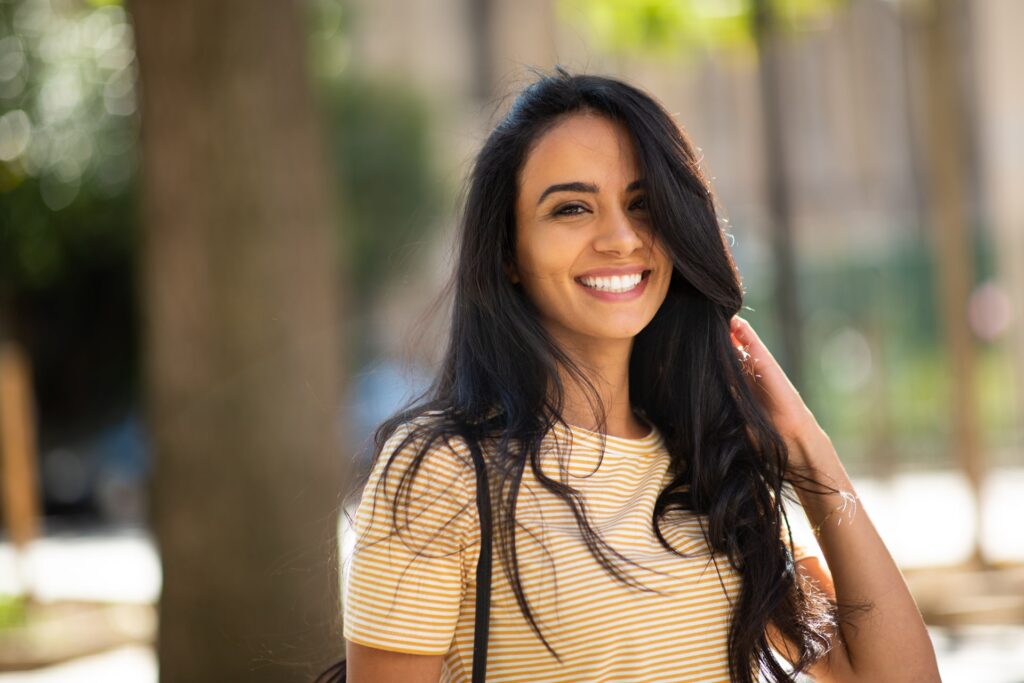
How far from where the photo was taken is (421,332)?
287 centimetres

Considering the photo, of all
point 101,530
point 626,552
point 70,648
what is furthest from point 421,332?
point 101,530

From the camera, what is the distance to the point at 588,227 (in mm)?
2465

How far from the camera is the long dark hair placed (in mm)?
2381

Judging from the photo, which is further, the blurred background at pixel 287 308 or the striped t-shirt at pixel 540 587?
the blurred background at pixel 287 308

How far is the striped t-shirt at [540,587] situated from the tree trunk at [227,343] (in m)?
3.11

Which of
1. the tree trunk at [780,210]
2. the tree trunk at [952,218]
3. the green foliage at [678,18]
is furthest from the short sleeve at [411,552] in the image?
the green foliage at [678,18]

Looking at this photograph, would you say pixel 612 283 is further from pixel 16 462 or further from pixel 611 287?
pixel 16 462

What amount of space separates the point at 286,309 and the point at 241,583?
1097 millimetres

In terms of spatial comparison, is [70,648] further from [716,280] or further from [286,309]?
[716,280]

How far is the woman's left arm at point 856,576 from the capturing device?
2.51 m

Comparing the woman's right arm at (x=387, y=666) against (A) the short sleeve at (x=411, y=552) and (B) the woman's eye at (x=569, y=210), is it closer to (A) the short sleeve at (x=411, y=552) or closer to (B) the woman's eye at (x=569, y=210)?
(A) the short sleeve at (x=411, y=552)

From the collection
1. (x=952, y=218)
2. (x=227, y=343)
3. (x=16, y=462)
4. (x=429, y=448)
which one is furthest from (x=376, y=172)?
(x=429, y=448)

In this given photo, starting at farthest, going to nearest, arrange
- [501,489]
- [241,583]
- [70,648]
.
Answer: [70,648]
[241,583]
[501,489]

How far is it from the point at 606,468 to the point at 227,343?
10.6 ft
